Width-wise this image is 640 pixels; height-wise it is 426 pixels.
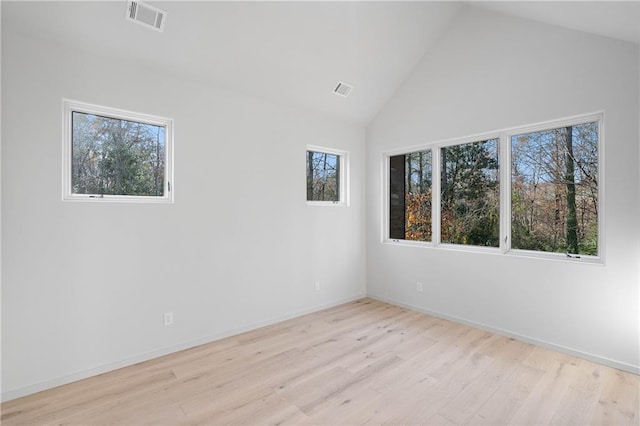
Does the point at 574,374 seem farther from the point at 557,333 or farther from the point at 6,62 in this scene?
the point at 6,62

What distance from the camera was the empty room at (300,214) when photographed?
2.33 m

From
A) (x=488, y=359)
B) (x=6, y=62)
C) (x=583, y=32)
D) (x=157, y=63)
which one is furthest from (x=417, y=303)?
(x=6, y=62)

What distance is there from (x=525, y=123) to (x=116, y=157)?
13.1 feet

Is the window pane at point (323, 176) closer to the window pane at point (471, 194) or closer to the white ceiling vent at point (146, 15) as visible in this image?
the window pane at point (471, 194)

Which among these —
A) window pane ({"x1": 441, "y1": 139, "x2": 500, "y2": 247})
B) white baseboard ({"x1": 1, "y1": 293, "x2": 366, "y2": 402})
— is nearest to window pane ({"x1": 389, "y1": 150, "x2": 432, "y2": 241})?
window pane ({"x1": 441, "y1": 139, "x2": 500, "y2": 247})

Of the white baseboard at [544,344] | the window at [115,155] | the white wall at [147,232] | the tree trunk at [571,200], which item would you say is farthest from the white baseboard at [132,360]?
the tree trunk at [571,200]

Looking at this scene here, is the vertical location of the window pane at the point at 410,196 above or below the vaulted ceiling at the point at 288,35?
below

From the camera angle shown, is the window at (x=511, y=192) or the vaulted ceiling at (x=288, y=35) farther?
the window at (x=511, y=192)

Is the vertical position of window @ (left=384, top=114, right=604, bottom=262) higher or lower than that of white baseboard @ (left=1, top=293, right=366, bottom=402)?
higher

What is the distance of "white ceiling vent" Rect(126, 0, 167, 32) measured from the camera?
95.2 inches

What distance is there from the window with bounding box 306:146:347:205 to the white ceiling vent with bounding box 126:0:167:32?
217cm

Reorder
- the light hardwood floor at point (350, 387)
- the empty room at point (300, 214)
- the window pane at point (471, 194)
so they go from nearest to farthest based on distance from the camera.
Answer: the light hardwood floor at point (350, 387), the empty room at point (300, 214), the window pane at point (471, 194)

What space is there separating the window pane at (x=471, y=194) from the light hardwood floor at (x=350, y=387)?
1.19 meters

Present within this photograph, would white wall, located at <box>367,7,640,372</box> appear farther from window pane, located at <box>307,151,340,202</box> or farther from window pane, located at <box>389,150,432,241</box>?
window pane, located at <box>307,151,340,202</box>
